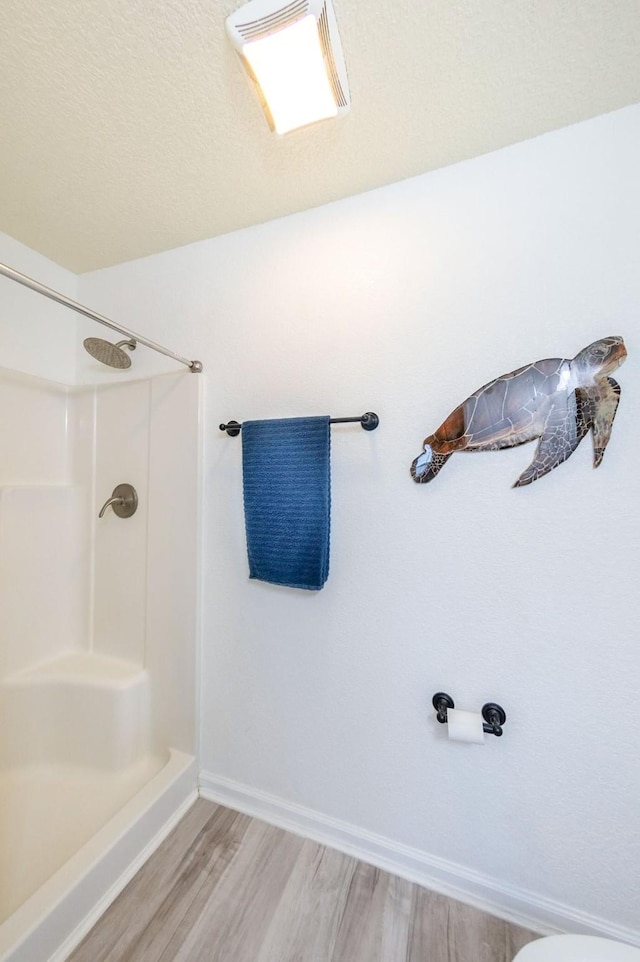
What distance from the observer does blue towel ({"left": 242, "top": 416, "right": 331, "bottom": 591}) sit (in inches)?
42.1

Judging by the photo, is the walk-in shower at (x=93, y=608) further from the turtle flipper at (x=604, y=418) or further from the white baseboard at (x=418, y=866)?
the turtle flipper at (x=604, y=418)

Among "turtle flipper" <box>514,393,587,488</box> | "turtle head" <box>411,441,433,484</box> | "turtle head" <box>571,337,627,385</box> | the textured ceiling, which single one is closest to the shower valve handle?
the textured ceiling

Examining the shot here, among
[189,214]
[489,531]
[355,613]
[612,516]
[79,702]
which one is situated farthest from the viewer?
[79,702]

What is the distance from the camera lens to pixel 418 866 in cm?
105

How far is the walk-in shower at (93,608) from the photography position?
1237mm

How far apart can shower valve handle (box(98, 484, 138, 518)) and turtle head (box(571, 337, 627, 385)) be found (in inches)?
63.0

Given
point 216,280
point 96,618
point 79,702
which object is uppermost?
point 216,280

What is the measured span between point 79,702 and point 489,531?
166cm

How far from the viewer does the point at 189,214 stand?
1.24 meters

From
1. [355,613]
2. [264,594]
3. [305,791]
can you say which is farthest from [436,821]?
[264,594]

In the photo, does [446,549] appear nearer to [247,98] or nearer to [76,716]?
[247,98]

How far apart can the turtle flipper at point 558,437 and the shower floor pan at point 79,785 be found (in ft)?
5.26

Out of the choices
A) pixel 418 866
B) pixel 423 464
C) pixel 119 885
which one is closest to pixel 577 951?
pixel 418 866

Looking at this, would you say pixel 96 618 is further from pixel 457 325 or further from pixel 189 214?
pixel 457 325
